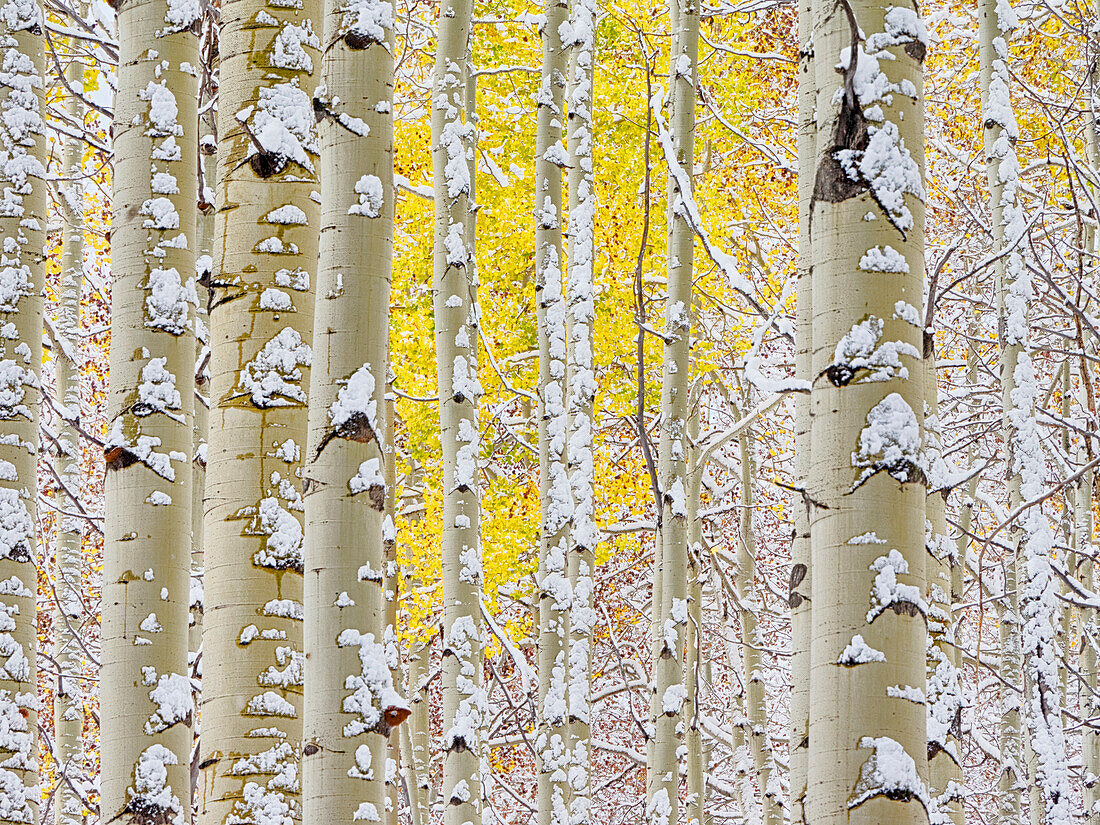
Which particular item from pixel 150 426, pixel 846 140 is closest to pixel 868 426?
pixel 846 140

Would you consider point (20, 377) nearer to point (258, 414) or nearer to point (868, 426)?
point (258, 414)

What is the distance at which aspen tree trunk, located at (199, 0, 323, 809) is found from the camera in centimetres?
263

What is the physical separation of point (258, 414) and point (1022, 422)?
4.85 metres

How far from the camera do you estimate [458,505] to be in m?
5.86

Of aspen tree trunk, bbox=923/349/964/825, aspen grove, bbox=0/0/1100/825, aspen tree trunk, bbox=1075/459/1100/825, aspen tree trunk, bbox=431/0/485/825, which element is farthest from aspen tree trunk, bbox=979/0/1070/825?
aspen tree trunk, bbox=431/0/485/825

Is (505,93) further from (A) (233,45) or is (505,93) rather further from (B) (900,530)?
(B) (900,530)

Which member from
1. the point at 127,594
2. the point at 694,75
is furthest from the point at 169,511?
the point at 694,75

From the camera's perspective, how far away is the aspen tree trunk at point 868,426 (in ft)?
5.59

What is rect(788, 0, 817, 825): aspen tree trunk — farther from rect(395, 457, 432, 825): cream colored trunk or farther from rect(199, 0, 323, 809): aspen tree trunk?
rect(395, 457, 432, 825): cream colored trunk

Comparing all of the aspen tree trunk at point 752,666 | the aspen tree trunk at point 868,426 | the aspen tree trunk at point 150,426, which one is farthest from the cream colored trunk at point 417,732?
the aspen tree trunk at point 868,426

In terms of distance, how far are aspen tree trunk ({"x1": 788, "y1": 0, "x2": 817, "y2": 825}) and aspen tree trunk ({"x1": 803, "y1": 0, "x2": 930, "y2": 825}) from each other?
233 mm

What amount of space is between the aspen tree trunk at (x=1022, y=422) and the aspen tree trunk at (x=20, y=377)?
474 centimetres

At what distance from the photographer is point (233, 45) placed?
115 inches

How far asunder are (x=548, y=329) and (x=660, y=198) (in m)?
4.19
